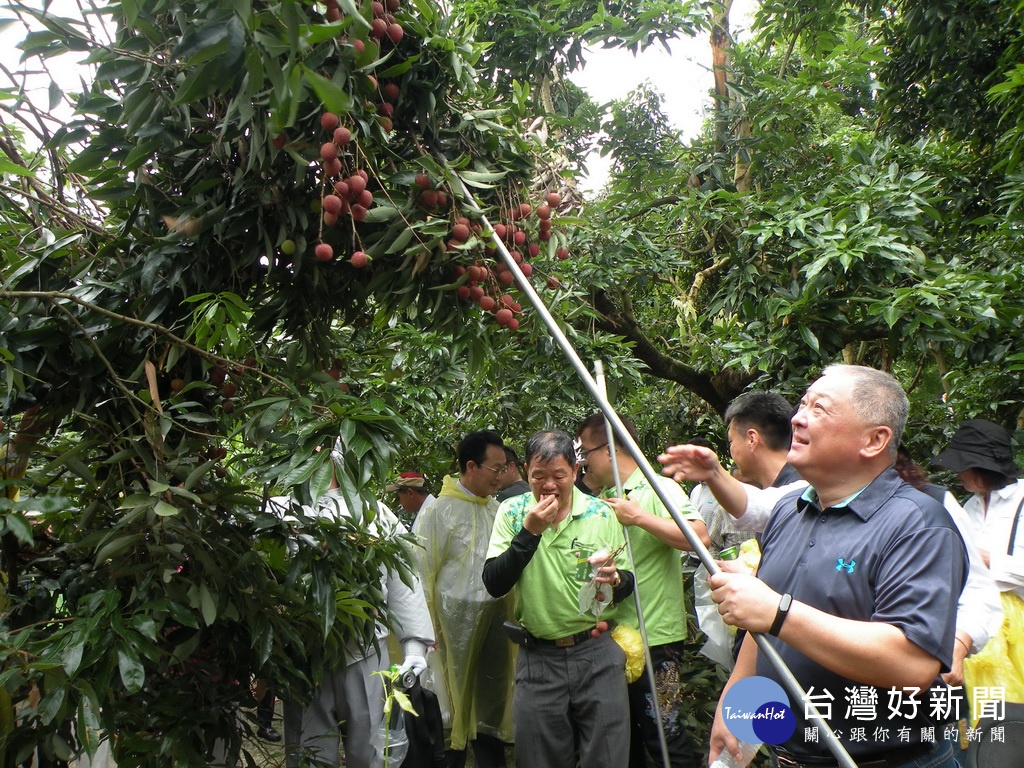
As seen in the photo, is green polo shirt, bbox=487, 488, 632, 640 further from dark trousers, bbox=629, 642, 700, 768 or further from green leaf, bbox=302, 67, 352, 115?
green leaf, bbox=302, 67, 352, 115

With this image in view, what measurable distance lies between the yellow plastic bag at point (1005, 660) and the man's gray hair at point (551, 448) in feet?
4.81

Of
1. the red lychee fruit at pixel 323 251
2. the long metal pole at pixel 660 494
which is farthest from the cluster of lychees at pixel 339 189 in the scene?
the long metal pole at pixel 660 494

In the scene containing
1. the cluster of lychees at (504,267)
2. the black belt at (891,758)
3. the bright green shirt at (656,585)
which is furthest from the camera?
the bright green shirt at (656,585)

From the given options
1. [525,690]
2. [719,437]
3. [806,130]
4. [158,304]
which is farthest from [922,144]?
[158,304]

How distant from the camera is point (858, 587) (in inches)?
63.4

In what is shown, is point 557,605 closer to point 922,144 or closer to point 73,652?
point 73,652

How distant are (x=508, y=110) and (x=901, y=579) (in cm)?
143

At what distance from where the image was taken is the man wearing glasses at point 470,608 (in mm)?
3699

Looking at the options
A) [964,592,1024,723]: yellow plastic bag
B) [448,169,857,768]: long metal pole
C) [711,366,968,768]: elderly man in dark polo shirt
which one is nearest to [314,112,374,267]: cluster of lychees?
[448,169,857,768]: long metal pole

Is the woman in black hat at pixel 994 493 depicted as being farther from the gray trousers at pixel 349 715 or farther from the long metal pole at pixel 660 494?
the gray trousers at pixel 349 715

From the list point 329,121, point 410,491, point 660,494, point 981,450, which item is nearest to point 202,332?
point 329,121

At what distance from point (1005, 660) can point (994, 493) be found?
0.56 metres

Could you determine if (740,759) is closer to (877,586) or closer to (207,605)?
(877,586)

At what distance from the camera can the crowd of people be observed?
60.7 inches
